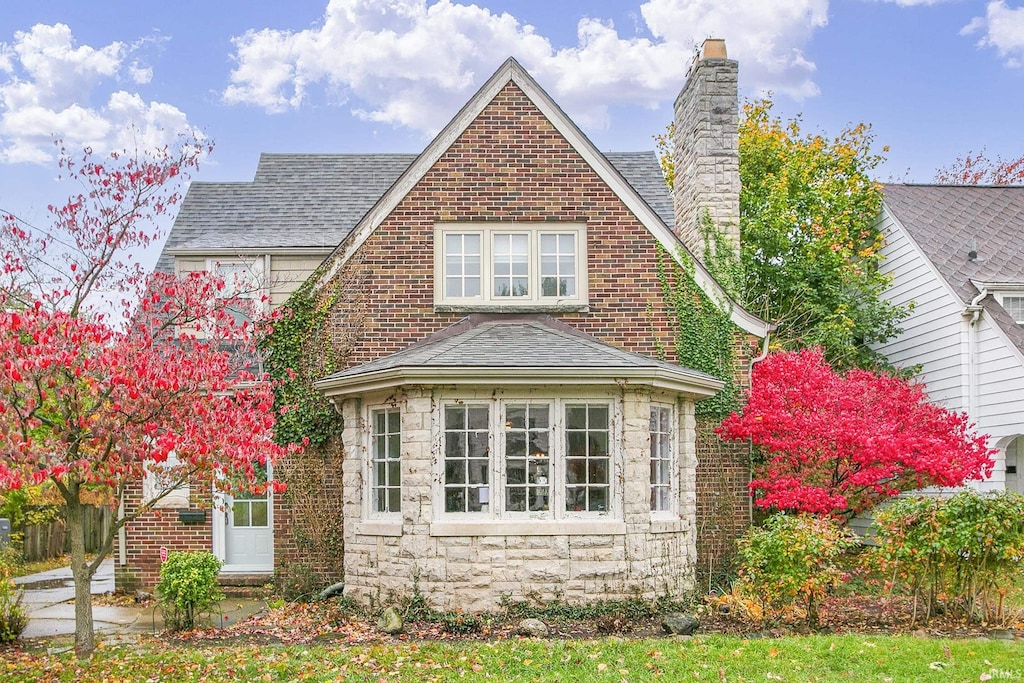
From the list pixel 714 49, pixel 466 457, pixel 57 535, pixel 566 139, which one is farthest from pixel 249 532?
pixel 714 49

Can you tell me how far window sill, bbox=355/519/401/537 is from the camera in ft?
37.9

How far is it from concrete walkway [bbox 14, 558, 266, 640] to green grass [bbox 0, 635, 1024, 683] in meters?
1.83

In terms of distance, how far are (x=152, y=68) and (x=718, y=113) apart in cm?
887

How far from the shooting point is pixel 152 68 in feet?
50.9

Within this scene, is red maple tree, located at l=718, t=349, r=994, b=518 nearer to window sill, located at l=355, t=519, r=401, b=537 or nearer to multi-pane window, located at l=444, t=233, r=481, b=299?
multi-pane window, located at l=444, t=233, r=481, b=299

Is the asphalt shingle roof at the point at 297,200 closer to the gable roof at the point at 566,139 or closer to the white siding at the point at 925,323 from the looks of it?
the gable roof at the point at 566,139

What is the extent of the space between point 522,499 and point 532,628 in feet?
4.83

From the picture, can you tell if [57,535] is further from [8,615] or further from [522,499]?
[522,499]

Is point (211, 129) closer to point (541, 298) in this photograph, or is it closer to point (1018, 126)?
point (541, 298)

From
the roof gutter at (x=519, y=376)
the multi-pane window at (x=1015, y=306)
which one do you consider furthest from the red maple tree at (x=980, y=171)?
the roof gutter at (x=519, y=376)

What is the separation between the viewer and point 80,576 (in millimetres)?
9383

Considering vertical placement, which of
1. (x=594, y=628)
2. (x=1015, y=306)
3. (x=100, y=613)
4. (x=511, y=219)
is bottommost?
(x=100, y=613)

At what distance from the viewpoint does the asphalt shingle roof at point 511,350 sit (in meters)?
11.1

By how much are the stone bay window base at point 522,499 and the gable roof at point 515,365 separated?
0.30m
